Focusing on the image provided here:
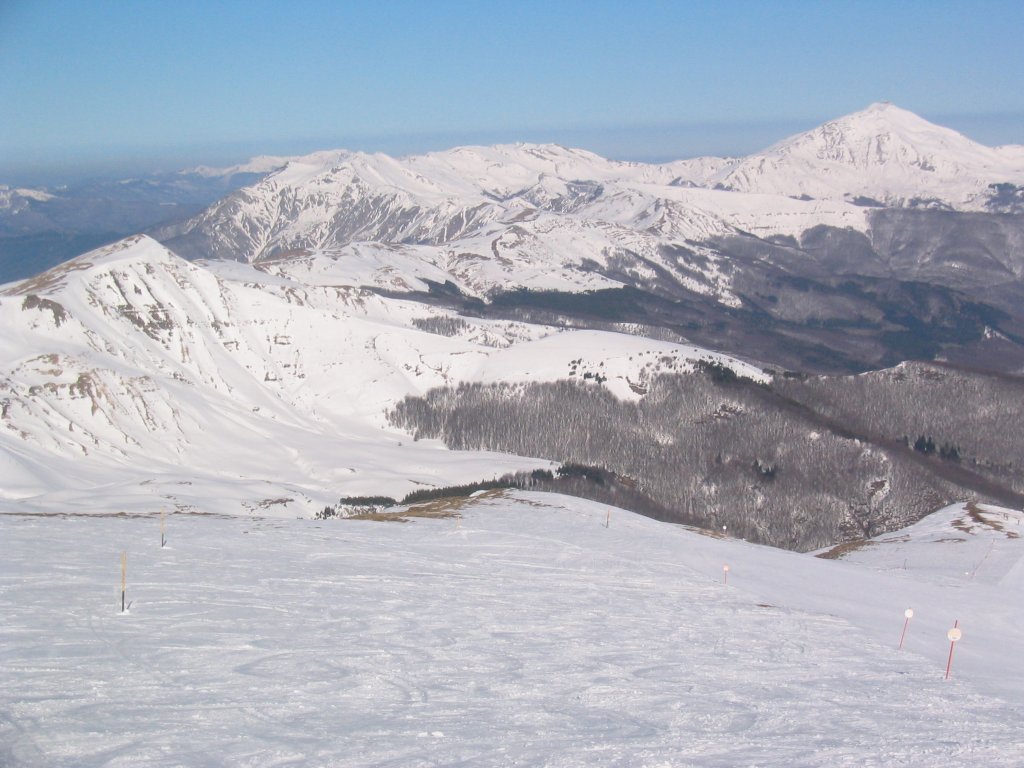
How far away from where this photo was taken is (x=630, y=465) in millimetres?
169750

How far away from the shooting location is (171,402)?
155 meters

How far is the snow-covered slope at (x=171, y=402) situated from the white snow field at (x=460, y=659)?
61.1 metres

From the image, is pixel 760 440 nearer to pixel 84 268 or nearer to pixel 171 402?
pixel 171 402

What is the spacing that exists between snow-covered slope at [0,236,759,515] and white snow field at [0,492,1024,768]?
61.1 meters

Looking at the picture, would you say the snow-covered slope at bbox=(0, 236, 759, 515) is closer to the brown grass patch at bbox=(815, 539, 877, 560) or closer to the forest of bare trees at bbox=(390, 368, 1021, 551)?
the forest of bare trees at bbox=(390, 368, 1021, 551)

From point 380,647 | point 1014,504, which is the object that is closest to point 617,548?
point 380,647

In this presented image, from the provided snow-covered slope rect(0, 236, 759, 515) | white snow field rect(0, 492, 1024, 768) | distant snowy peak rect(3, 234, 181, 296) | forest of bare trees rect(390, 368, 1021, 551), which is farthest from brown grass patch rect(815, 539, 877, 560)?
distant snowy peak rect(3, 234, 181, 296)

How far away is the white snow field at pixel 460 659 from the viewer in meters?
20.9

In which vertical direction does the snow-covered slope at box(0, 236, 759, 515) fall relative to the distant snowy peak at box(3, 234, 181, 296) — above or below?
below

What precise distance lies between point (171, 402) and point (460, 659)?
13871 cm

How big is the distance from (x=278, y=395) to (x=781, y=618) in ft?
532

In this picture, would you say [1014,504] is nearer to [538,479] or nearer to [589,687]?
[538,479]

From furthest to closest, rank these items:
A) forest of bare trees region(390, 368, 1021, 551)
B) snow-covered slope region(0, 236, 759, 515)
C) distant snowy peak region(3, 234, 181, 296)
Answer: distant snowy peak region(3, 234, 181, 296) → forest of bare trees region(390, 368, 1021, 551) → snow-covered slope region(0, 236, 759, 515)

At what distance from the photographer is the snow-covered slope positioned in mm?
126438
